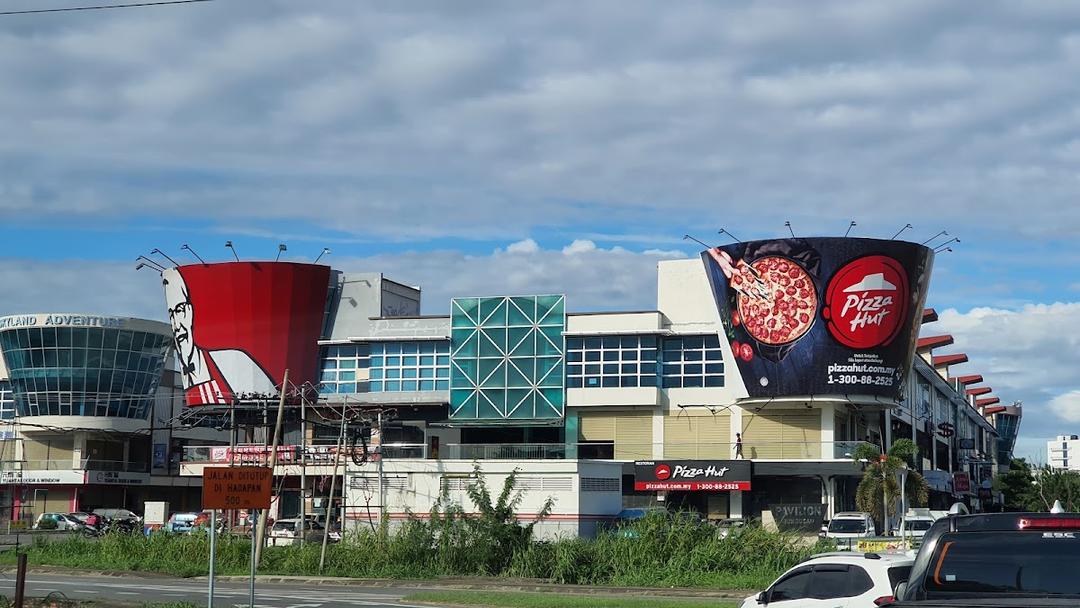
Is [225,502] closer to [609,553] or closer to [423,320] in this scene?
[609,553]

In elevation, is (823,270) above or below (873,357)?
above


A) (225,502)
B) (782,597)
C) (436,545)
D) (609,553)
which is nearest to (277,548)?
(436,545)

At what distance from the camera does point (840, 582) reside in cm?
1708

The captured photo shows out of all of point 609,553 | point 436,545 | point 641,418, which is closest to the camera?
point 609,553

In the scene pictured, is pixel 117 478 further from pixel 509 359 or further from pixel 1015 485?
pixel 1015 485

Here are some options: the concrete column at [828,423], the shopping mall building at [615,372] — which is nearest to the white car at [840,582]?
the shopping mall building at [615,372]

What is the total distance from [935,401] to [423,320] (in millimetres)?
41005

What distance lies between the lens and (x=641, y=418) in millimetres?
70125

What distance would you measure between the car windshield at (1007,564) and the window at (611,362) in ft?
194

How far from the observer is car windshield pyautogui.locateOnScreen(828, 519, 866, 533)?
4812 cm

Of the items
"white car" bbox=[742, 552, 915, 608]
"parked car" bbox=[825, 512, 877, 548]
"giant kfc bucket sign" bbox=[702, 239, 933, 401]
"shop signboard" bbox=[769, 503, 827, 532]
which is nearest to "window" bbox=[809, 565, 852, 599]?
"white car" bbox=[742, 552, 915, 608]

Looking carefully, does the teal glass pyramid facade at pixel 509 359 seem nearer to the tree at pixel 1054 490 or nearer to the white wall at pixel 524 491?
the white wall at pixel 524 491

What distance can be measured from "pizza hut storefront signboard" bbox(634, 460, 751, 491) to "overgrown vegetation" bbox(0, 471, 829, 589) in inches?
1037

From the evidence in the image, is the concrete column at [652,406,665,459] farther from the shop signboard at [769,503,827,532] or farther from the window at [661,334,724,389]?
the shop signboard at [769,503,827,532]
